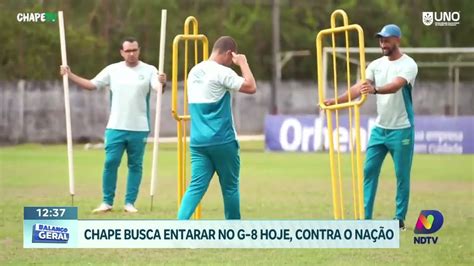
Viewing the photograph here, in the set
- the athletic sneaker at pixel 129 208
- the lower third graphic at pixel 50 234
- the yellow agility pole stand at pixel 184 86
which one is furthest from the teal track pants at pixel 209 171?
the athletic sneaker at pixel 129 208

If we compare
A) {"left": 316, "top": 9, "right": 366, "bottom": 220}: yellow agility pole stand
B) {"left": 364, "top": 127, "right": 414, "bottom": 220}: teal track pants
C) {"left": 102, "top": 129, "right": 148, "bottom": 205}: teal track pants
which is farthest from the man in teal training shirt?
{"left": 102, "top": 129, "right": 148, "bottom": 205}: teal track pants

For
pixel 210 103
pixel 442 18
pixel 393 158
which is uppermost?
pixel 442 18

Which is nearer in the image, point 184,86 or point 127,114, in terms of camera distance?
point 184,86

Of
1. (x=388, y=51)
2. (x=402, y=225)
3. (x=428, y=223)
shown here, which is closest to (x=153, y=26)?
(x=388, y=51)

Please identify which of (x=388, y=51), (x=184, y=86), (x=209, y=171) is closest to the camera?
(x=209, y=171)

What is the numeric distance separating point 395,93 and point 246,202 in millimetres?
2203

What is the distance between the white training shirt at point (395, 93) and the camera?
7.90 m

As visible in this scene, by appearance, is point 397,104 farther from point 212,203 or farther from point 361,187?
point 212,203

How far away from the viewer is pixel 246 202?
9875 millimetres

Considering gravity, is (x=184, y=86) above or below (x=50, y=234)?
above

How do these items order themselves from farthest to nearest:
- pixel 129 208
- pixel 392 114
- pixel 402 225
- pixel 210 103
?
pixel 129 208, pixel 392 114, pixel 402 225, pixel 210 103

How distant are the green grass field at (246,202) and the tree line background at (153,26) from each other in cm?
73

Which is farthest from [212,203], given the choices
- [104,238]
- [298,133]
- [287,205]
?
[298,133]

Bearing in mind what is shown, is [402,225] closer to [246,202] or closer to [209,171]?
[209,171]
